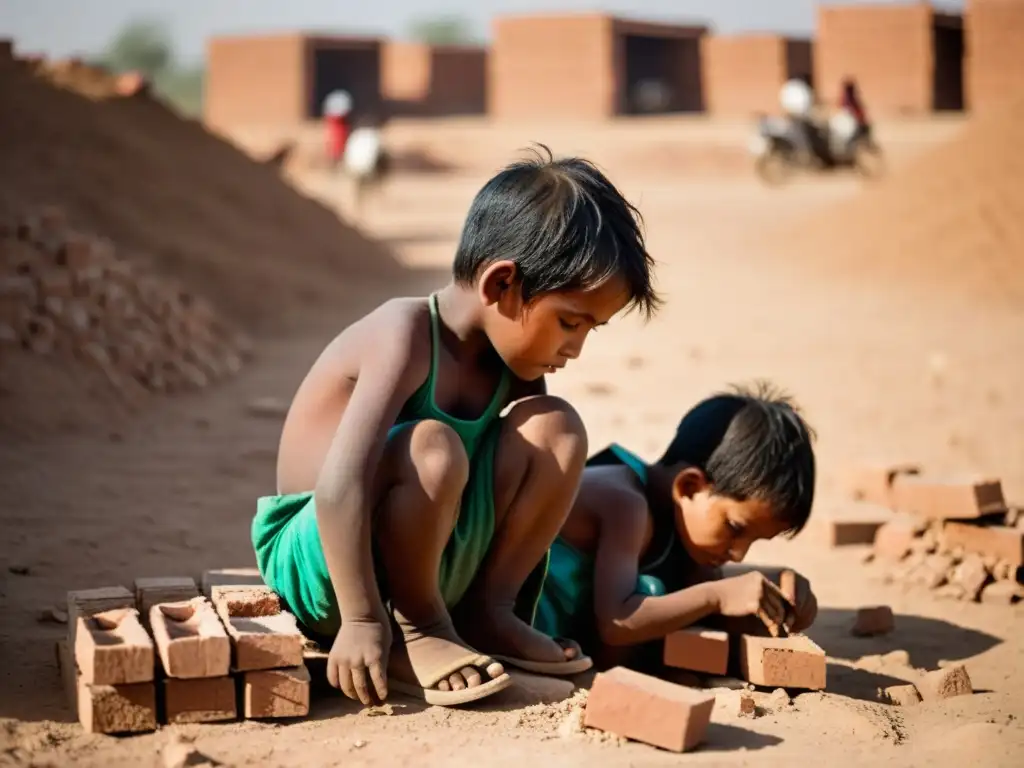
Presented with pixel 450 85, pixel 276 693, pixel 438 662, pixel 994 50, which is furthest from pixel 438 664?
pixel 450 85

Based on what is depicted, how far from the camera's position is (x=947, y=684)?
11.1ft

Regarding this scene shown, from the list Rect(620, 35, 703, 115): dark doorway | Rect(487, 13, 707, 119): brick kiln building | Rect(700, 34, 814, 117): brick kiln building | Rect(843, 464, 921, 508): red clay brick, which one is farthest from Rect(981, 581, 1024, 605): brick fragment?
Rect(620, 35, 703, 115): dark doorway

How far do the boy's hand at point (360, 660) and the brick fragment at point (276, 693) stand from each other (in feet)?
0.24

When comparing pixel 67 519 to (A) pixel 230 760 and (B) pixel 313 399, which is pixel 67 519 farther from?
(A) pixel 230 760

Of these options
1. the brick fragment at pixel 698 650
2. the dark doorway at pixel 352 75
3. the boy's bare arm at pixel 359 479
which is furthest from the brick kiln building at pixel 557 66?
the boy's bare arm at pixel 359 479

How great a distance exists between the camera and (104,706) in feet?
8.73

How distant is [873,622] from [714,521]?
2.63 ft

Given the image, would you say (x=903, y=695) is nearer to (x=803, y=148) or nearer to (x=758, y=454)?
(x=758, y=454)

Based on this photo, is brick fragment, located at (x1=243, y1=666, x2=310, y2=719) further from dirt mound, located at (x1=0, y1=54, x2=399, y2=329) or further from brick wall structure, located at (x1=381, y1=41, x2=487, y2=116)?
brick wall structure, located at (x1=381, y1=41, x2=487, y2=116)

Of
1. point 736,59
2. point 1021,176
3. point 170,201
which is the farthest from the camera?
A: point 736,59

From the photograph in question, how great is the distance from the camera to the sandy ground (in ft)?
8.98

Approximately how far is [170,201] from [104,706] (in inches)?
353

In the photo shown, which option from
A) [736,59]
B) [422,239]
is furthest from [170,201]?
[736,59]

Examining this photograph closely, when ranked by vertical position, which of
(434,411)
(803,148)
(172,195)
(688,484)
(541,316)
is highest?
(803,148)
